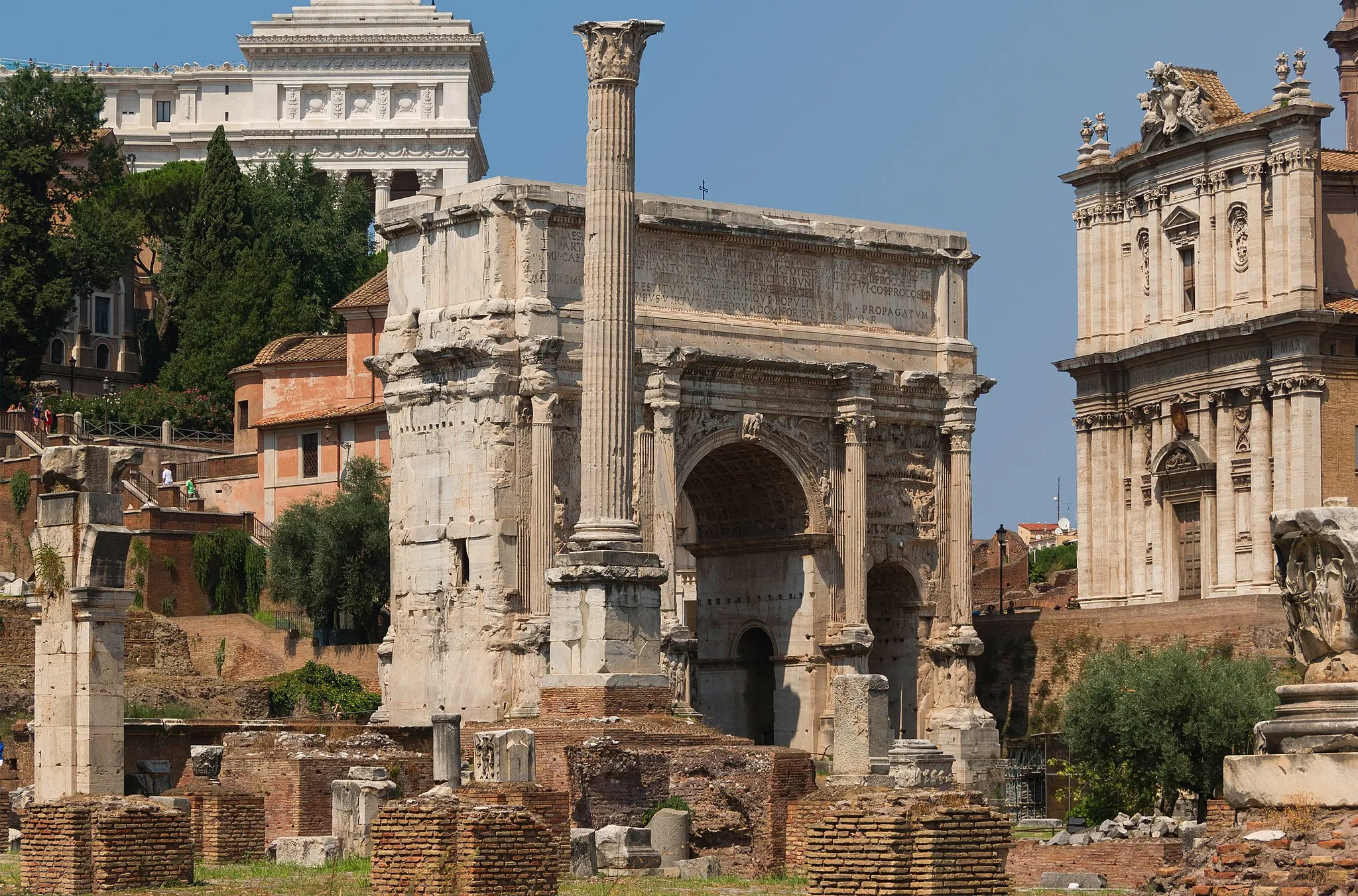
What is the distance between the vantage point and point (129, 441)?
72.0 m

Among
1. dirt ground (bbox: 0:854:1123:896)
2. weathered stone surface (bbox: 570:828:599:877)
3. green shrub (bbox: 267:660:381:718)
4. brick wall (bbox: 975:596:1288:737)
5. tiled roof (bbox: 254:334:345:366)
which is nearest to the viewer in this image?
dirt ground (bbox: 0:854:1123:896)

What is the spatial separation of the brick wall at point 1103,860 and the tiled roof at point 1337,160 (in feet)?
91.9

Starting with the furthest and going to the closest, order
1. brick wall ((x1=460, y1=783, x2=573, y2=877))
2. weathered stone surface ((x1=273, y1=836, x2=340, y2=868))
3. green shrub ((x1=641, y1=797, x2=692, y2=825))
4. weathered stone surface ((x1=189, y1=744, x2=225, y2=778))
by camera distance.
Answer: weathered stone surface ((x1=189, y1=744, x2=225, y2=778)) < green shrub ((x1=641, y1=797, x2=692, y2=825)) < weathered stone surface ((x1=273, y1=836, x2=340, y2=868)) < brick wall ((x1=460, y1=783, x2=573, y2=877))

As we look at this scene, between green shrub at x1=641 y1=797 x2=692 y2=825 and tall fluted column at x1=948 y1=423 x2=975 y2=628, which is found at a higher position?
tall fluted column at x1=948 y1=423 x2=975 y2=628

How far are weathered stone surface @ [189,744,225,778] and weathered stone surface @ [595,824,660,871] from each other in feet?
29.3

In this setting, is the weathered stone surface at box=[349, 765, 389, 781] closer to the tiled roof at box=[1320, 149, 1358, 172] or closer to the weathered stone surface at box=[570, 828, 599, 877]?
the weathered stone surface at box=[570, 828, 599, 877]

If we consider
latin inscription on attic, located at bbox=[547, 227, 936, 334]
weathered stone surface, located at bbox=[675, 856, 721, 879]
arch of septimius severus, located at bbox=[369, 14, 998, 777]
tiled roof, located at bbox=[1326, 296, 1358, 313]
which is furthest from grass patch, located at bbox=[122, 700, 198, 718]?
tiled roof, located at bbox=[1326, 296, 1358, 313]

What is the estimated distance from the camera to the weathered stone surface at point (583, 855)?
28438 mm

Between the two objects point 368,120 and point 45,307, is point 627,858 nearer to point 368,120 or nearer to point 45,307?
point 45,307

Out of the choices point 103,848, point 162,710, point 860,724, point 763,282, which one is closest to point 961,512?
point 763,282

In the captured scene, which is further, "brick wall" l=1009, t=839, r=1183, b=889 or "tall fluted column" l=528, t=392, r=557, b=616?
"tall fluted column" l=528, t=392, r=557, b=616

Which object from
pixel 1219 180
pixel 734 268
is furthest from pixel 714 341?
pixel 1219 180

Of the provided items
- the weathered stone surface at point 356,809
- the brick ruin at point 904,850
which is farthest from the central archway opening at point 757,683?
the brick ruin at point 904,850

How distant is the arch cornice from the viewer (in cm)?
5119
